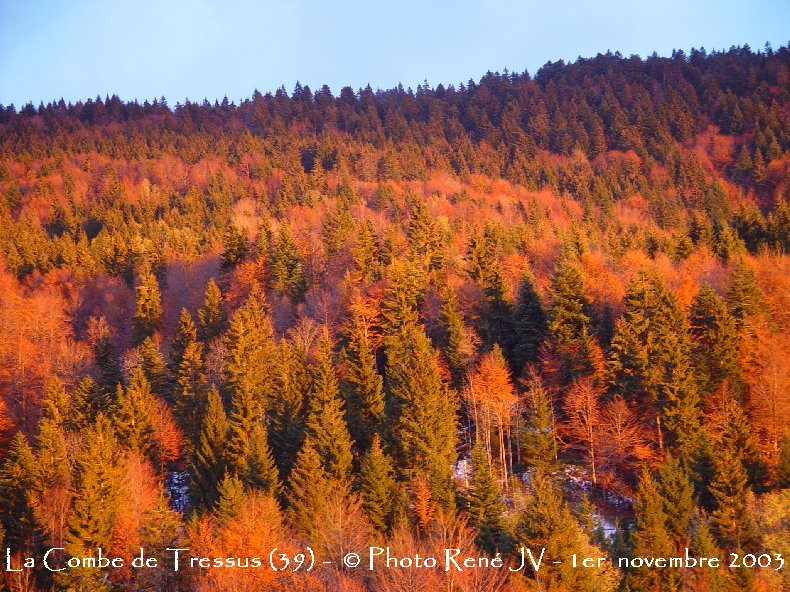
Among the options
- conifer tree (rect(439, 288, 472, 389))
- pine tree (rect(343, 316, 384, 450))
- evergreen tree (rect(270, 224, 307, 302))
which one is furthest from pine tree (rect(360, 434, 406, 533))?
evergreen tree (rect(270, 224, 307, 302))

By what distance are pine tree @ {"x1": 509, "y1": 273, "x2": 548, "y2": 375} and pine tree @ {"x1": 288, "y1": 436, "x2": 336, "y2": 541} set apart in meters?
21.1

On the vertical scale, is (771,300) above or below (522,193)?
below

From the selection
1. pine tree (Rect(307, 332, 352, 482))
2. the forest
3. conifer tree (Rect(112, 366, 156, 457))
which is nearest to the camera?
the forest

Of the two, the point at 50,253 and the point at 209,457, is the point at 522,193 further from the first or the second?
the point at 209,457

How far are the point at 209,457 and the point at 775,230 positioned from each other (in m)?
66.8

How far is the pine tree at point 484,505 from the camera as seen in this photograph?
→ 33719 mm

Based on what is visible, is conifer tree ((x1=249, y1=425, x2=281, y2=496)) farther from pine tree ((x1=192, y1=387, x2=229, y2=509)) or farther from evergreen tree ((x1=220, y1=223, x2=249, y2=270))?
evergreen tree ((x1=220, y1=223, x2=249, y2=270))

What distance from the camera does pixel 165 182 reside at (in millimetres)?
137125

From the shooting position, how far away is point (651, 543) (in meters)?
30.8

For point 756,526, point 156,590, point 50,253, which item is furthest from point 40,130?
point 756,526

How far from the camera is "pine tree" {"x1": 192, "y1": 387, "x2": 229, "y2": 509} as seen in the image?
1655 inches

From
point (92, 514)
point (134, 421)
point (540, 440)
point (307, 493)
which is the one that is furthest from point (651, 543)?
point (134, 421)

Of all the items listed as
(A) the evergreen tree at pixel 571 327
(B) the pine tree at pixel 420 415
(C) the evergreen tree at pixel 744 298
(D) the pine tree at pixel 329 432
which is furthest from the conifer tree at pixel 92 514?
(C) the evergreen tree at pixel 744 298

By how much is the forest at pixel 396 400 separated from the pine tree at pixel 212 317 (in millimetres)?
238
